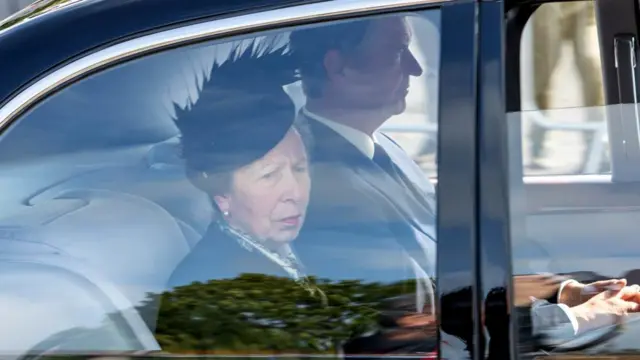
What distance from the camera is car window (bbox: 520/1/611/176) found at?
2361 millimetres

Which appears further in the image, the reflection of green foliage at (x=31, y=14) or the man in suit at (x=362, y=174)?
the reflection of green foliage at (x=31, y=14)

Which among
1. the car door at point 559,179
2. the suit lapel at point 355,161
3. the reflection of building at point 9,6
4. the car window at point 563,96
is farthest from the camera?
the reflection of building at point 9,6

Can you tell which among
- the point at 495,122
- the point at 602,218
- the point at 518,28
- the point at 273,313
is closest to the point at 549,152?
the point at 518,28

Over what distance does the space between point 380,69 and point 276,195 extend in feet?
0.99

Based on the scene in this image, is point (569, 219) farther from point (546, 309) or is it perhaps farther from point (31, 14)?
point (31, 14)

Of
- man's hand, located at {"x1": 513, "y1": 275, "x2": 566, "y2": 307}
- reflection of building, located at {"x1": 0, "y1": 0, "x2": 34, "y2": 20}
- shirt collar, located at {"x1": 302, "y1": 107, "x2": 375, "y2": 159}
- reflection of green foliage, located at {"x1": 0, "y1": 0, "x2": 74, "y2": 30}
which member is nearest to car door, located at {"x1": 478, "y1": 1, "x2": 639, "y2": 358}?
man's hand, located at {"x1": 513, "y1": 275, "x2": 566, "y2": 307}

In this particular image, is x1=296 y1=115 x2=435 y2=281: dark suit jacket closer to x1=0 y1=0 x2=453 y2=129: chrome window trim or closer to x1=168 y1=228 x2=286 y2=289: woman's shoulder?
x1=168 y1=228 x2=286 y2=289: woman's shoulder

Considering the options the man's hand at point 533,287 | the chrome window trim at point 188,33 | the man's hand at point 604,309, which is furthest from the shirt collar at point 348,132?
the man's hand at point 604,309

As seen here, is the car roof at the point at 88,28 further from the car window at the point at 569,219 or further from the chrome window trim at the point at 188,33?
the car window at the point at 569,219

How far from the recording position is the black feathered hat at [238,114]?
179 cm

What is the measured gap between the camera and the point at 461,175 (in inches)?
66.3

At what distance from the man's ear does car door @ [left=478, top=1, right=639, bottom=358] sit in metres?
0.28

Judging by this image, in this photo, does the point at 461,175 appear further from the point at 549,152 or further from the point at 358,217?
the point at 549,152

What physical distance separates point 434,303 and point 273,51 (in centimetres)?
52
